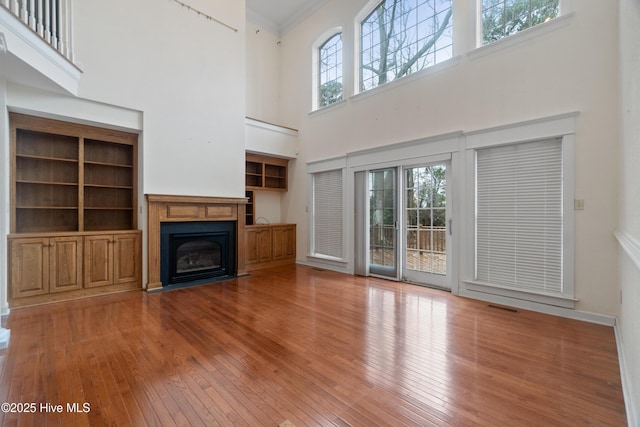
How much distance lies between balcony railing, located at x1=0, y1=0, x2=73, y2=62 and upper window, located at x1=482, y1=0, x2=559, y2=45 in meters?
5.43

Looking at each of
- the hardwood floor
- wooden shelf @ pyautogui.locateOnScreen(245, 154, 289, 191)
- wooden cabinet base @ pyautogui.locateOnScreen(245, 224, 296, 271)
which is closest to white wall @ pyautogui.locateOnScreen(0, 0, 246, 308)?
wooden shelf @ pyautogui.locateOnScreen(245, 154, 289, 191)

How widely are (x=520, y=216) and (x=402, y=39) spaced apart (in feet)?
12.0

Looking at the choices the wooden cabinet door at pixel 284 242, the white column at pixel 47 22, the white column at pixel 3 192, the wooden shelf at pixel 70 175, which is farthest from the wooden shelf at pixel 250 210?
the white column at pixel 47 22

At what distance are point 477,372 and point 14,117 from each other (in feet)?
19.6

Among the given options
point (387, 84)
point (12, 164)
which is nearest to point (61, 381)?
point (12, 164)

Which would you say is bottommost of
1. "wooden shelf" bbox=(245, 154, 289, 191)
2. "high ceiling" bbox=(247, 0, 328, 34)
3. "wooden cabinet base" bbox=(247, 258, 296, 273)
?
"wooden cabinet base" bbox=(247, 258, 296, 273)

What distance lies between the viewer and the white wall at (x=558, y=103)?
3.13 m

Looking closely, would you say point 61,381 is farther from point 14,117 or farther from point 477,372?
point 14,117

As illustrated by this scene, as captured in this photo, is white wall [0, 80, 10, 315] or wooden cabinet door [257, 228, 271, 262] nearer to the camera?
white wall [0, 80, 10, 315]

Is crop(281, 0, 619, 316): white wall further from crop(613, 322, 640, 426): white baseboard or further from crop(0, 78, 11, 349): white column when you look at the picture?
crop(0, 78, 11, 349): white column

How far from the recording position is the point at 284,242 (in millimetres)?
6797

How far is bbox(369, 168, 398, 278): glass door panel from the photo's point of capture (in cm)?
513

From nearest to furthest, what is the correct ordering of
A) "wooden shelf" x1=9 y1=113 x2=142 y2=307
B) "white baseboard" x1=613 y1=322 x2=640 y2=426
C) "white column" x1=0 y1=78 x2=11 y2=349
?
"white baseboard" x1=613 y1=322 x2=640 y2=426 < "white column" x1=0 y1=78 x2=11 y2=349 < "wooden shelf" x1=9 y1=113 x2=142 y2=307

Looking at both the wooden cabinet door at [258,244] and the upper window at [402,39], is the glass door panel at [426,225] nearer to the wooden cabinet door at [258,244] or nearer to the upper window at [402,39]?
the upper window at [402,39]
